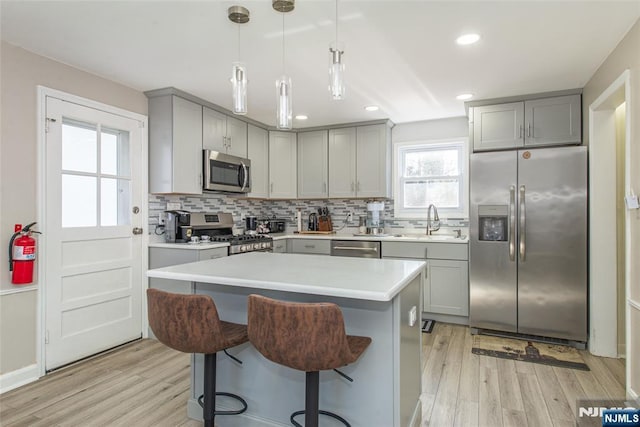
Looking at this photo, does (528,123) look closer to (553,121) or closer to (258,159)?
(553,121)

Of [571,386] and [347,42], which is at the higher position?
[347,42]

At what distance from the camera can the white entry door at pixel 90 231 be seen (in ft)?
8.95

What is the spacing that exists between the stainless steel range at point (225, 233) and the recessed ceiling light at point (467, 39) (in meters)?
2.64

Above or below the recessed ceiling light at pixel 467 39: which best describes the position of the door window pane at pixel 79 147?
below

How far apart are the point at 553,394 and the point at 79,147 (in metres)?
3.94

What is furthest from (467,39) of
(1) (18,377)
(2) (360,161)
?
(1) (18,377)

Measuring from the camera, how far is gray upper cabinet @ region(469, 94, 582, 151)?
3350 millimetres

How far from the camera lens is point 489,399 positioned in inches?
90.9

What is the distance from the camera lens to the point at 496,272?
346cm

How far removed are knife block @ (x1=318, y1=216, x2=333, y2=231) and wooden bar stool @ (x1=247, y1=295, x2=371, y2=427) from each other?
3.46 meters

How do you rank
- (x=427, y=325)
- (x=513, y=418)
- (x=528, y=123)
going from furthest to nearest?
(x=427, y=325), (x=528, y=123), (x=513, y=418)

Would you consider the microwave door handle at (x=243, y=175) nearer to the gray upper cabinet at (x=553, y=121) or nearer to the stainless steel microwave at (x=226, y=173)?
the stainless steel microwave at (x=226, y=173)

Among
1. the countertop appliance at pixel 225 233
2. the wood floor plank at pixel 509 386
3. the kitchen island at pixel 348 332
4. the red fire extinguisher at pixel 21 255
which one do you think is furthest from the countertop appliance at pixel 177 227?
the wood floor plank at pixel 509 386

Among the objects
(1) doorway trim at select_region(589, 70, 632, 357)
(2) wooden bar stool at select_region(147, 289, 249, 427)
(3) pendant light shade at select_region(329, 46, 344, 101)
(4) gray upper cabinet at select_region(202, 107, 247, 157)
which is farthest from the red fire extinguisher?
(1) doorway trim at select_region(589, 70, 632, 357)
